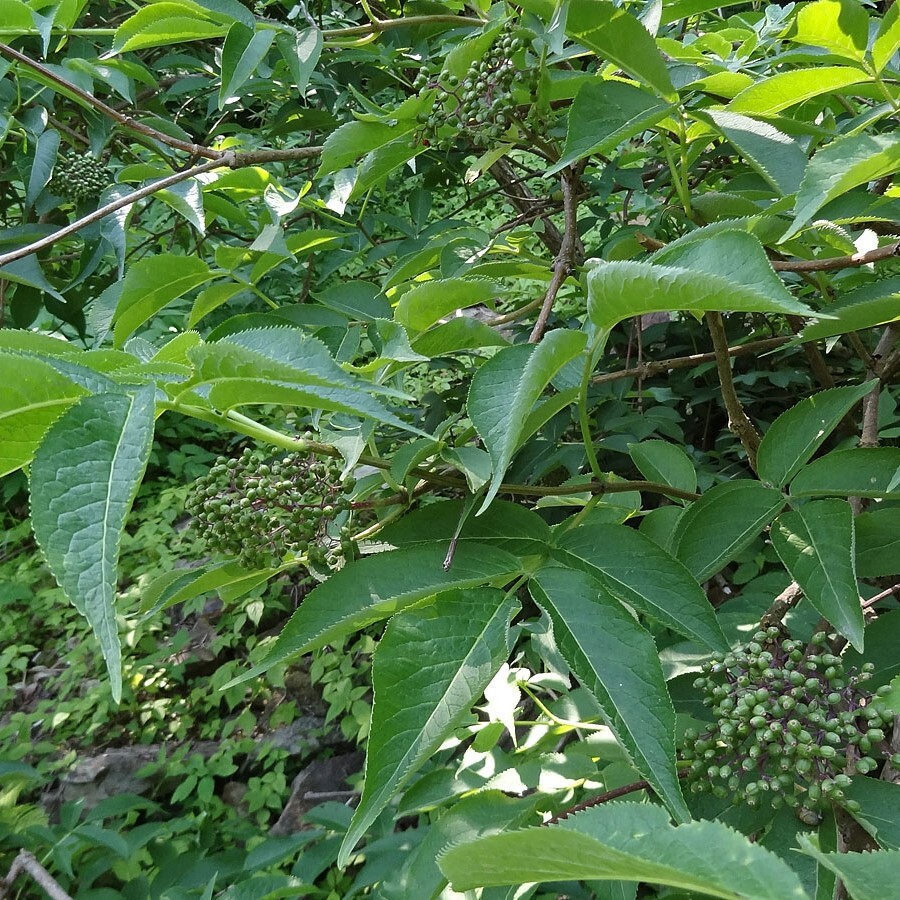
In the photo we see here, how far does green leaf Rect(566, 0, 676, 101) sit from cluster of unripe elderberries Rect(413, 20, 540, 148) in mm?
134

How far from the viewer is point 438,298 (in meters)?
0.81

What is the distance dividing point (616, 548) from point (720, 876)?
1.39 feet

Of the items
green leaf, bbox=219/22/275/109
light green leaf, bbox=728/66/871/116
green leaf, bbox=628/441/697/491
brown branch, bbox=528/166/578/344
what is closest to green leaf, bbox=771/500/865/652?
green leaf, bbox=628/441/697/491

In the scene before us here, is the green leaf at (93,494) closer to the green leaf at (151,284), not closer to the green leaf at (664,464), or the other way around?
the green leaf at (151,284)

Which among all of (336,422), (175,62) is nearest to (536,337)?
(336,422)

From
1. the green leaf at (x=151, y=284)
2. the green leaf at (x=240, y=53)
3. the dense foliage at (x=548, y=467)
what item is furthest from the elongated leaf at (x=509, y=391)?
the green leaf at (x=240, y=53)

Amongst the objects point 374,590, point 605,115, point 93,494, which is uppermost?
point 605,115

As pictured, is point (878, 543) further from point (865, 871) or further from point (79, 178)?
point (79, 178)

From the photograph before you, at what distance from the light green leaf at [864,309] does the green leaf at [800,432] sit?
76 mm

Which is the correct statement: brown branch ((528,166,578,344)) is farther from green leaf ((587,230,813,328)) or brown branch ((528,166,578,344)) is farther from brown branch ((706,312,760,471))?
green leaf ((587,230,813,328))

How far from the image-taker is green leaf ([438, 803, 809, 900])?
32 centimetres

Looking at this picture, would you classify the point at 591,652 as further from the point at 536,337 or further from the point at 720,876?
the point at 536,337

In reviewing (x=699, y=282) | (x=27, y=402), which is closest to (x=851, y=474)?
(x=699, y=282)

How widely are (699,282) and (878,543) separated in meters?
0.50
